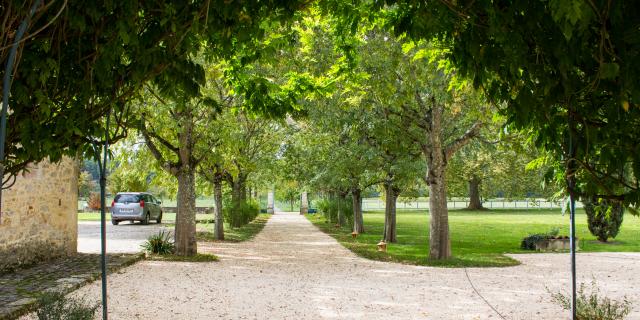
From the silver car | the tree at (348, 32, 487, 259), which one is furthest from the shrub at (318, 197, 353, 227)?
the tree at (348, 32, 487, 259)

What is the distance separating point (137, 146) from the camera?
14.8 metres

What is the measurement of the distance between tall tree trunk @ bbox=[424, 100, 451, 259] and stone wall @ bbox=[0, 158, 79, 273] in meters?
7.84

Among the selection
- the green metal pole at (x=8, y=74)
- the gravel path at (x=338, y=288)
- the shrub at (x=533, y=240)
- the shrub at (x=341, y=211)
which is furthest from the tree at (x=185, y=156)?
the shrub at (x=341, y=211)

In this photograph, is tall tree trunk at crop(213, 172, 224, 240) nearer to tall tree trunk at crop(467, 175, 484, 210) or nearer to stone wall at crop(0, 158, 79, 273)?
stone wall at crop(0, 158, 79, 273)

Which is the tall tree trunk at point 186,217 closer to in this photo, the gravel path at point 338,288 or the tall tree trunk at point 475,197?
the gravel path at point 338,288

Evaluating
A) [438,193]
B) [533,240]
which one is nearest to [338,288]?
[438,193]

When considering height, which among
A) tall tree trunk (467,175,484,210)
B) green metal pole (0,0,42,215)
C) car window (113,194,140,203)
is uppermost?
green metal pole (0,0,42,215)

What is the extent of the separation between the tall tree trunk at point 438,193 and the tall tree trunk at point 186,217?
569cm

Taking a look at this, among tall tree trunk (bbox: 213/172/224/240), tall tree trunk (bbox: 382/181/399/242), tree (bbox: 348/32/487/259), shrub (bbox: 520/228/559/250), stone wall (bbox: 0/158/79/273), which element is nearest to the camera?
stone wall (bbox: 0/158/79/273)

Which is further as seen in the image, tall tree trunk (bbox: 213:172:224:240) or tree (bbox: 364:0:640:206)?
tall tree trunk (bbox: 213:172:224:240)

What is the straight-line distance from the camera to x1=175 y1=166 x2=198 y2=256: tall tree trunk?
1268 centimetres

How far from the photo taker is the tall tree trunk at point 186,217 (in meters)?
12.7

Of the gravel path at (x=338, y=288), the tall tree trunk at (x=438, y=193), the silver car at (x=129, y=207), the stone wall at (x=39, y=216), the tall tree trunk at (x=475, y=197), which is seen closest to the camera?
the gravel path at (x=338, y=288)

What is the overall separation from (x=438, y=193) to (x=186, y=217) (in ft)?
19.7
